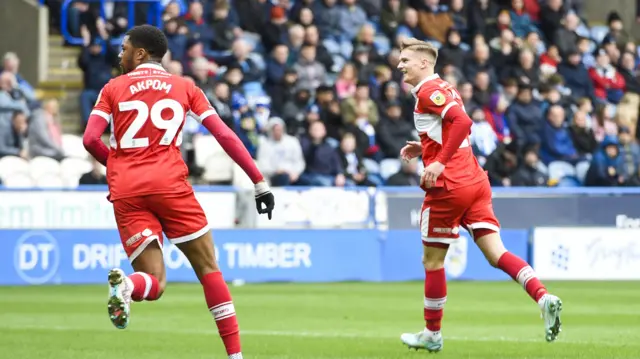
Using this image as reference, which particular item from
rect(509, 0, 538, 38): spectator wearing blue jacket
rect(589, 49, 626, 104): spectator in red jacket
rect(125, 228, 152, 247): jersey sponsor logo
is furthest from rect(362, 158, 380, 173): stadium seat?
rect(125, 228, 152, 247): jersey sponsor logo

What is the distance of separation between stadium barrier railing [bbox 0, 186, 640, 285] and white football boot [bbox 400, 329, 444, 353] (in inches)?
329

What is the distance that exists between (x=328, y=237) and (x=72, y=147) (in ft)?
14.9

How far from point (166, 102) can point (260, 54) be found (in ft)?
50.2

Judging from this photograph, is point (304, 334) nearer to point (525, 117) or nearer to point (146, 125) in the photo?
point (146, 125)

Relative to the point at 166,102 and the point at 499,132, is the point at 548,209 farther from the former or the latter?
the point at 166,102

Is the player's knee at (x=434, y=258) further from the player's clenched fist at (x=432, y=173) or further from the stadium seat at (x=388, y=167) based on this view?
the stadium seat at (x=388, y=167)

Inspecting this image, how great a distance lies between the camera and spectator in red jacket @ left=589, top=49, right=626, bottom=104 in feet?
82.6

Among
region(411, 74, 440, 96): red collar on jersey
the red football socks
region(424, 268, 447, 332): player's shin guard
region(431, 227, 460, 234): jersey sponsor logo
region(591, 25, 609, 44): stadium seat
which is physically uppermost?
region(591, 25, 609, 44): stadium seat

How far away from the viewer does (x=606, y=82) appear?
25.2 m

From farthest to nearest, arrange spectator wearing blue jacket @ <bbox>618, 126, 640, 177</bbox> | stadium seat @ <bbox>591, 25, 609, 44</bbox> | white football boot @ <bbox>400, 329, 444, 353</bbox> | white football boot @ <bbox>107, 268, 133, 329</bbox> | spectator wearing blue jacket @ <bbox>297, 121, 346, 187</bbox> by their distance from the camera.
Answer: stadium seat @ <bbox>591, 25, 609, 44</bbox> < spectator wearing blue jacket @ <bbox>618, 126, 640, 177</bbox> < spectator wearing blue jacket @ <bbox>297, 121, 346, 187</bbox> < white football boot @ <bbox>400, 329, 444, 353</bbox> < white football boot @ <bbox>107, 268, 133, 329</bbox>

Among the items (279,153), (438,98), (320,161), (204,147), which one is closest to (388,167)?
(320,161)

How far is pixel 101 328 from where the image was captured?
465 inches

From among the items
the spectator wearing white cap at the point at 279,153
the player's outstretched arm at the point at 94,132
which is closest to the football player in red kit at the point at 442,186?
the player's outstretched arm at the point at 94,132

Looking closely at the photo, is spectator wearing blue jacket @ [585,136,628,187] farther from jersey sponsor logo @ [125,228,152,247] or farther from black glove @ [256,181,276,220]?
jersey sponsor logo @ [125,228,152,247]
